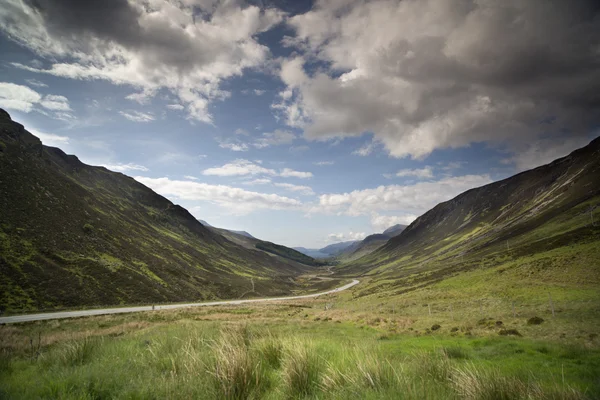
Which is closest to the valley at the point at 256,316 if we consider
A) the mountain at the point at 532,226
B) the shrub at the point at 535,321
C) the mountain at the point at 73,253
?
the shrub at the point at 535,321

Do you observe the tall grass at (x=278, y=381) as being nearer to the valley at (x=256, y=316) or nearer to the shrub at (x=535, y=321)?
the valley at (x=256, y=316)

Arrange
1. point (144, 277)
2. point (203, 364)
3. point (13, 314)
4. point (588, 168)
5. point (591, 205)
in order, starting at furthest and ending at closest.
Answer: point (588, 168)
point (591, 205)
point (144, 277)
point (13, 314)
point (203, 364)

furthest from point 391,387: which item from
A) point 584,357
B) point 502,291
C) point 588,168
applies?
point 588,168

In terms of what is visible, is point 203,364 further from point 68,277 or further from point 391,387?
point 68,277

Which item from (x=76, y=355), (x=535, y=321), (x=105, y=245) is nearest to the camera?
(x=76, y=355)

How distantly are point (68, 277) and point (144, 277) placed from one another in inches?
812

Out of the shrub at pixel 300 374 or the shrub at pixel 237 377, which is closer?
the shrub at pixel 237 377

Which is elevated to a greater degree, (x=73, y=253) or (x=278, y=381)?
(x=73, y=253)

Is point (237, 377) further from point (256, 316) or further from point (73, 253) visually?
point (73, 253)

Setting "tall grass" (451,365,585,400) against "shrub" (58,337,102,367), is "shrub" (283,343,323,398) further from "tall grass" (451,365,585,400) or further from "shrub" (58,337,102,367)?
"shrub" (58,337,102,367)

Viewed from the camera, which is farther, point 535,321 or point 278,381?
point 535,321

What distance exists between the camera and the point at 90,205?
103 m

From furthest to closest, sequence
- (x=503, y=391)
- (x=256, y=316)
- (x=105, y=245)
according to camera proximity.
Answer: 1. (x=105, y=245)
2. (x=256, y=316)
3. (x=503, y=391)

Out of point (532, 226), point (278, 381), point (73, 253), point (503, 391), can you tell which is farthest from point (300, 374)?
point (532, 226)
